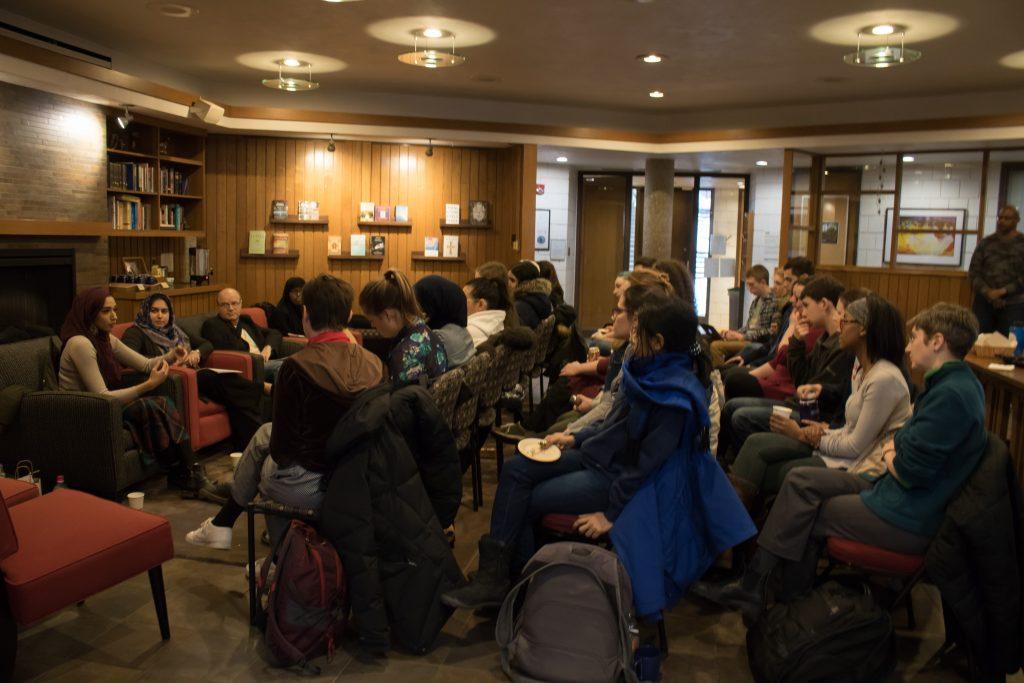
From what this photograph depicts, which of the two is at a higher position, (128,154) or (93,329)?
(128,154)

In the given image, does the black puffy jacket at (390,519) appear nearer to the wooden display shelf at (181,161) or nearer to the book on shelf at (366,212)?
the wooden display shelf at (181,161)

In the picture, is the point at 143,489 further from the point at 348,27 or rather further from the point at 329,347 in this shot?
the point at 348,27

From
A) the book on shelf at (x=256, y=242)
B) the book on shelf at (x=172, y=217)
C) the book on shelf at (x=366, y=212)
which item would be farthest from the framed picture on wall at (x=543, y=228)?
the book on shelf at (x=172, y=217)

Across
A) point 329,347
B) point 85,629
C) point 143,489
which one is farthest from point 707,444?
point 143,489

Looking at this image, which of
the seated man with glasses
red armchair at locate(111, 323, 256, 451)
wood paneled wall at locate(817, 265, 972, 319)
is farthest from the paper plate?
wood paneled wall at locate(817, 265, 972, 319)

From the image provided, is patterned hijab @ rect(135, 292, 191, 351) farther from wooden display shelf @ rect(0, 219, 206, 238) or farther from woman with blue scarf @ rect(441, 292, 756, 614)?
woman with blue scarf @ rect(441, 292, 756, 614)

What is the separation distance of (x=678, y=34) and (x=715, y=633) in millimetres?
4720

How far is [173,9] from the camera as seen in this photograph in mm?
6113

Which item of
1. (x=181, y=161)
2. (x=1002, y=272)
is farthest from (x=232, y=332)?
(x=1002, y=272)

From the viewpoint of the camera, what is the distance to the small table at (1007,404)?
186 inches

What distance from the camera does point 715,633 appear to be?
3.53m

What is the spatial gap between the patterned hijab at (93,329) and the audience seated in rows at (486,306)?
2.16 metres

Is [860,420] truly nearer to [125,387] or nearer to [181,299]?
[125,387]

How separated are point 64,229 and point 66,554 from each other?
4.74 meters
